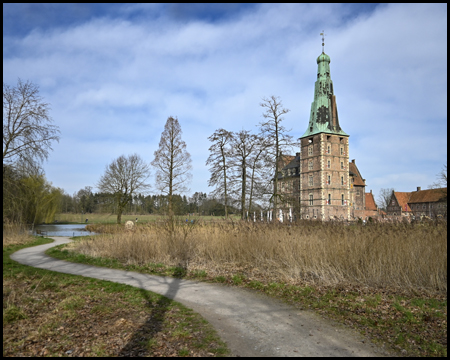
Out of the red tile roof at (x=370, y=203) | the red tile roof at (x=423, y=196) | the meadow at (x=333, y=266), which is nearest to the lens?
the meadow at (x=333, y=266)

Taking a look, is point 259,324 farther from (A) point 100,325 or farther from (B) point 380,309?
(A) point 100,325

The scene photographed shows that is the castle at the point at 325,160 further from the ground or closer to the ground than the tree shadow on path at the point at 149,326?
further from the ground

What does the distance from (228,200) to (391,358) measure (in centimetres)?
2080

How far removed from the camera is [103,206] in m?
36.7

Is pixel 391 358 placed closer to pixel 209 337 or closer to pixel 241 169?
pixel 209 337

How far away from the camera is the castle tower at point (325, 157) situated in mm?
58562

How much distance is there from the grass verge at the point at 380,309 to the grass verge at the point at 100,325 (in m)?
2.20

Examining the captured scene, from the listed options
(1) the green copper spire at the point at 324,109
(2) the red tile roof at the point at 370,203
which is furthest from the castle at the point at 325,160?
(2) the red tile roof at the point at 370,203

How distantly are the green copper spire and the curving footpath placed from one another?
56047mm

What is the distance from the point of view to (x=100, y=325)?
5.11m

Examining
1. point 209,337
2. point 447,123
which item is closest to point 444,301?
point 447,123

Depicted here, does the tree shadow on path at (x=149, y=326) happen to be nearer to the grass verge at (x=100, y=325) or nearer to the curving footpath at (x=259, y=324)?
the grass verge at (x=100, y=325)

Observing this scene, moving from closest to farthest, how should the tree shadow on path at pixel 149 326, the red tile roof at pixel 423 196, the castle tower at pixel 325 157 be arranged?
the tree shadow on path at pixel 149 326 < the castle tower at pixel 325 157 < the red tile roof at pixel 423 196

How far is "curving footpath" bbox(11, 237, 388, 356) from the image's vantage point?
436 cm
